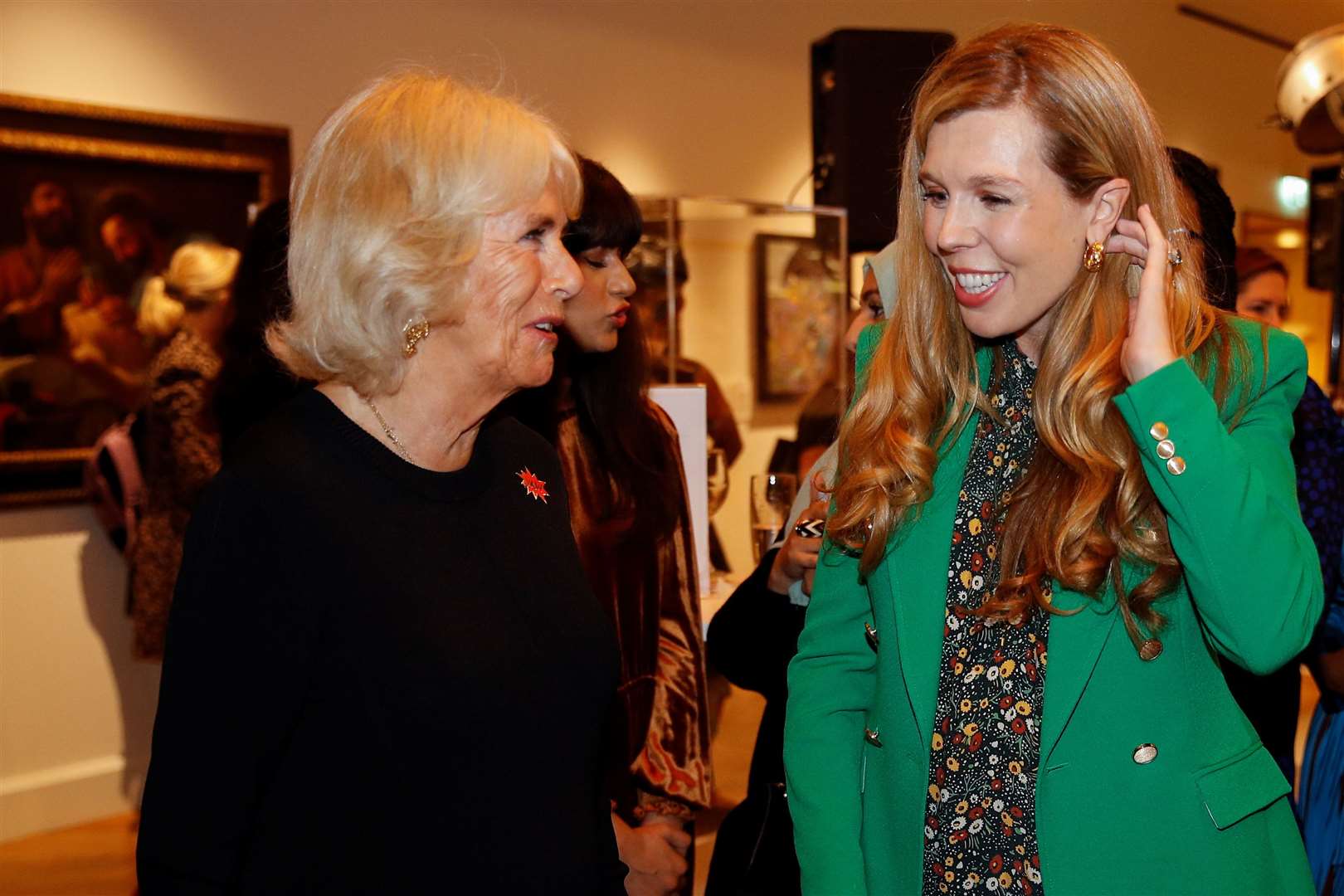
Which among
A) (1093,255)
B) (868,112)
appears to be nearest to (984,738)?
(1093,255)

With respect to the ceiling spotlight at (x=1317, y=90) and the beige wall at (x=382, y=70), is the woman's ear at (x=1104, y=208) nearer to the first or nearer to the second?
the beige wall at (x=382, y=70)

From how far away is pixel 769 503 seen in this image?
277cm

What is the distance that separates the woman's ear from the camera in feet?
4.47

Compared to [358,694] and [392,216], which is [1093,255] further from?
[358,694]

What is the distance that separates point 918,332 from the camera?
1577 mm

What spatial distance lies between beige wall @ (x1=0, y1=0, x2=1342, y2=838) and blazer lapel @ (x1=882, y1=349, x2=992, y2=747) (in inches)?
102

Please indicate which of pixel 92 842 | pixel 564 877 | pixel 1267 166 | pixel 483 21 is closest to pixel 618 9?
pixel 483 21

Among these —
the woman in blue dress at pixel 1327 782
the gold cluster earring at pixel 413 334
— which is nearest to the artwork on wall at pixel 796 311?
the woman in blue dress at pixel 1327 782

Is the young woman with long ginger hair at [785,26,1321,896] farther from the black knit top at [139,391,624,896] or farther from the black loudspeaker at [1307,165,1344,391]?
the black loudspeaker at [1307,165,1344,391]

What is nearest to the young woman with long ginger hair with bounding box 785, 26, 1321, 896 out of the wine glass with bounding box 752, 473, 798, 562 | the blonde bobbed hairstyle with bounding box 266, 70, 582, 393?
the blonde bobbed hairstyle with bounding box 266, 70, 582, 393

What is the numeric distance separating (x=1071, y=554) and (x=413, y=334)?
0.83m

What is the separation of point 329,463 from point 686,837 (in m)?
1.07

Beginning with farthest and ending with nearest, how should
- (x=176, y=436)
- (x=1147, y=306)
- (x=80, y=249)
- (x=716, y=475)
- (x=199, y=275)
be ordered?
(x=80, y=249), (x=199, y=275), (x=176, y=436), (x=716, y=475), (x=1147, y=306)

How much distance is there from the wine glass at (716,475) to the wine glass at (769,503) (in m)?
0.30
